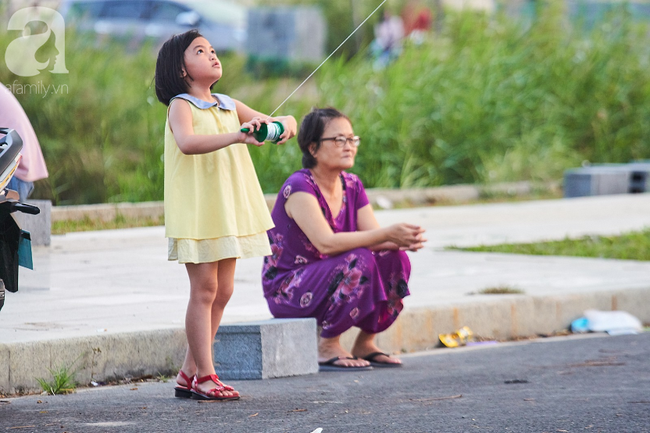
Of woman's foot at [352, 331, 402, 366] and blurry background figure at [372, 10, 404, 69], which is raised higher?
blurry background figure at [372, 10, 404, 69]

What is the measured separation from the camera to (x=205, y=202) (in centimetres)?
425

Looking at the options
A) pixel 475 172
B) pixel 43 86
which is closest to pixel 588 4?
pixel 475 172

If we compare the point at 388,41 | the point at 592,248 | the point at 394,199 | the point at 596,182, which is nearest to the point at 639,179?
the point at 596,182

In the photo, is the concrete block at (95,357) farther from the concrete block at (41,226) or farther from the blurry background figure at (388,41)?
the blurry background figure at (388,41)

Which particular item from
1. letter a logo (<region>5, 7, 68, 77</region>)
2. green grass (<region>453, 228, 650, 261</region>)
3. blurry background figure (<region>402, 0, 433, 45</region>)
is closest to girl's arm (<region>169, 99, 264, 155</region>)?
green grass (<region>453, 228, 650, 261</region>)

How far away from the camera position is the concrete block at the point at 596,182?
545 inches

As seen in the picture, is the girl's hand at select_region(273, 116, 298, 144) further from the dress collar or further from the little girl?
the dress collar

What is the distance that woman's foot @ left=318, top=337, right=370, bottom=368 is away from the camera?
5387 millimetres

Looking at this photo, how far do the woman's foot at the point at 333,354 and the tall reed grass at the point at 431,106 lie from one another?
5.98 metres

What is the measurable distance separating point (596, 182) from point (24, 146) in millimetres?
8907

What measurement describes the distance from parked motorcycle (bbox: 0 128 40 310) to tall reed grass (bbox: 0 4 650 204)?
23.1 feet

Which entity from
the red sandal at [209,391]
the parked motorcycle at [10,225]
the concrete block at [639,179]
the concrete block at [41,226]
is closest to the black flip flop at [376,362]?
the red sandal at [209,391]

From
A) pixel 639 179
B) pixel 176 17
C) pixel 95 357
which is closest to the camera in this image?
pixel 95 357

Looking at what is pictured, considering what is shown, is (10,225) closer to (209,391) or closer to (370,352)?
(209,391)
